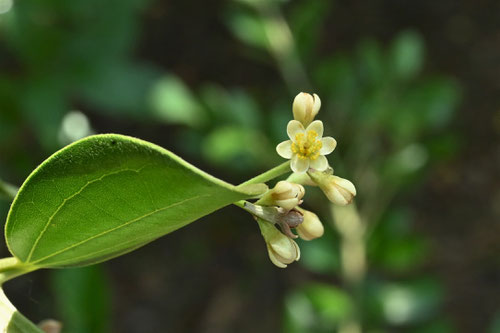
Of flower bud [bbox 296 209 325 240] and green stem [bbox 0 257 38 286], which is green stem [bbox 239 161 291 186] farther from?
green stem [bbox 0 257 38 286]

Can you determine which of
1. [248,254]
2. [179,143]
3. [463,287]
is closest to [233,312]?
[248,254]

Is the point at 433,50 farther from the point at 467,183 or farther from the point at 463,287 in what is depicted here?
the point at 463,287

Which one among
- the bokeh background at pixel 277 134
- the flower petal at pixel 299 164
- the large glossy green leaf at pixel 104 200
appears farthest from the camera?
the bokeh background at pixel 277 134

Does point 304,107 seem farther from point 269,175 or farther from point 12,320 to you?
point 12,320

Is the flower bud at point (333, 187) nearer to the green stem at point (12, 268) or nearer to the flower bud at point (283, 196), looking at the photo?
the flower bud at point (283, 196)

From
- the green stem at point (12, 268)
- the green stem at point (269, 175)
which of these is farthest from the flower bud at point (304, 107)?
the green stem at point (12, 268)

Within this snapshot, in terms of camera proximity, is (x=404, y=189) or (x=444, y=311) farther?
(x=444, y=311)

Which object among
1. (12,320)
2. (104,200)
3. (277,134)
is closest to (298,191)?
(104,200)
